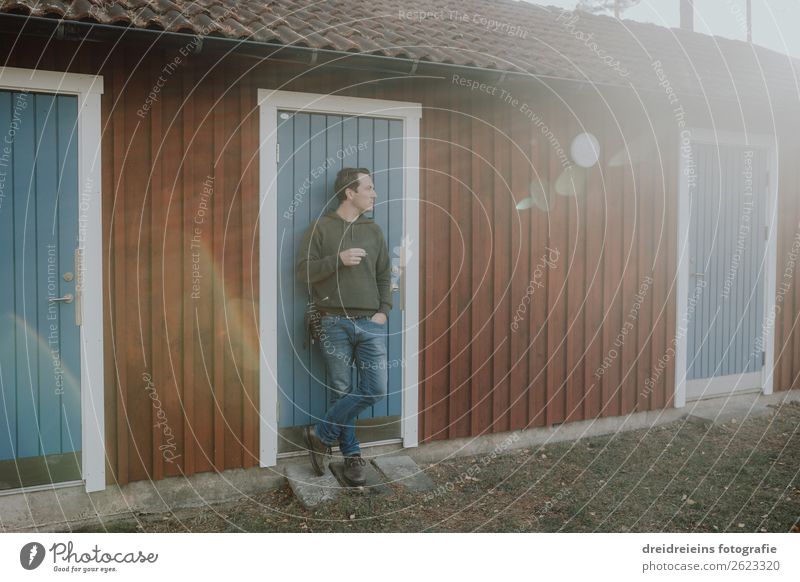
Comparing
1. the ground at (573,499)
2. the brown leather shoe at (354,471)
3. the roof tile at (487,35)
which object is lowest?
the ground at (573,499)

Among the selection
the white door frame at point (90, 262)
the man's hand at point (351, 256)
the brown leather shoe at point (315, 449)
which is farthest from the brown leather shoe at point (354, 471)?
the white door frame at point (90, 262)

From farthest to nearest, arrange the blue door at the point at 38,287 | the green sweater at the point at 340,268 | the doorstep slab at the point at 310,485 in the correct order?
the green sweater at the point at 340,268 < the doorstep slab at the point at 310,485 < the blue door at the point at 38,287

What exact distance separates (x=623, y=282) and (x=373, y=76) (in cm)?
311

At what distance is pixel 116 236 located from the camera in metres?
4.20

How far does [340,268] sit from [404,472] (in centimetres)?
166

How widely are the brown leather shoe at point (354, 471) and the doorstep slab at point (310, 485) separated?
0.10 meters

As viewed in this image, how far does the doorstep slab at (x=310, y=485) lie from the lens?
4.42m

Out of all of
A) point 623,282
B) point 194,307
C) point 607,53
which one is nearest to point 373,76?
point 194,307

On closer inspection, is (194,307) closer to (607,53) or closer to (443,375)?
(443,375)

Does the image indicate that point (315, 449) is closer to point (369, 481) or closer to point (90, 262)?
point (369, 481)

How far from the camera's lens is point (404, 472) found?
4.91 meters

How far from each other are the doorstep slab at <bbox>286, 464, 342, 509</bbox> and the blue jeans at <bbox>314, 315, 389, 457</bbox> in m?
0.24

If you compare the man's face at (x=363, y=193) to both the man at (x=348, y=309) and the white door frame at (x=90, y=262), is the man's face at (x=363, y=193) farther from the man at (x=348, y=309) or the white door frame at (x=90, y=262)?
the white door frame at (x=90, y=262)

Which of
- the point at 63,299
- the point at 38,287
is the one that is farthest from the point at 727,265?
the point at 38,287
